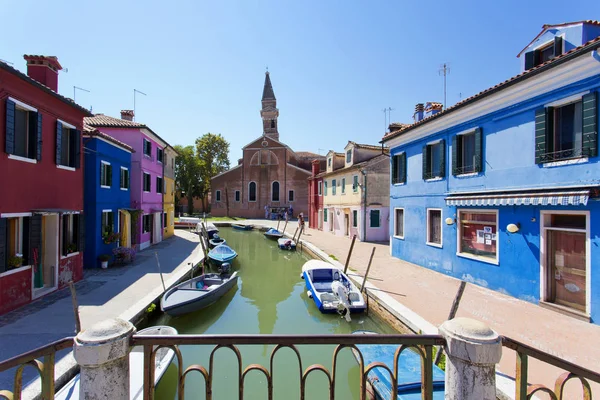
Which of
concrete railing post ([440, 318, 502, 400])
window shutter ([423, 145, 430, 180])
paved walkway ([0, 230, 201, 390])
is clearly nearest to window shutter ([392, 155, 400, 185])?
window shutter ([423, 145, 430, 180])

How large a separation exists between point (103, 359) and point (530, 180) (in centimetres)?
1042

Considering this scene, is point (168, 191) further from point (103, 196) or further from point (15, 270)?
point (15, 270)

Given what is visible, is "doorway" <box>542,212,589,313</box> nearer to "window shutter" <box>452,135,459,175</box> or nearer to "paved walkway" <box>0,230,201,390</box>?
"window shutter" <box>452,135,459,175</box>

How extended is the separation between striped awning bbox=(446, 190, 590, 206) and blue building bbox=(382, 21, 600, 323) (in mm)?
26

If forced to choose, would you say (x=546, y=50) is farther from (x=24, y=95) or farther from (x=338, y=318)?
(x=24, y=95)

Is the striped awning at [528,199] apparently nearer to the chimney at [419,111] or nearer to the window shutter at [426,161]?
the window shutter at [426,161]

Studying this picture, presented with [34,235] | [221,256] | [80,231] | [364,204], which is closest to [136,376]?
[34,235]

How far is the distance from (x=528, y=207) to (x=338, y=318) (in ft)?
20.7

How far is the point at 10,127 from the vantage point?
8.02 metres

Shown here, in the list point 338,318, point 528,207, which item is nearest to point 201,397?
point 338,318

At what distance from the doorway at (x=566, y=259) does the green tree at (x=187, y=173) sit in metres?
50.9

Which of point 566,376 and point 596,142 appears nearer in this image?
point 566,376

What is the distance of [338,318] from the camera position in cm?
1005

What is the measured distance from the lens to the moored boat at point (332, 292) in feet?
32.5
